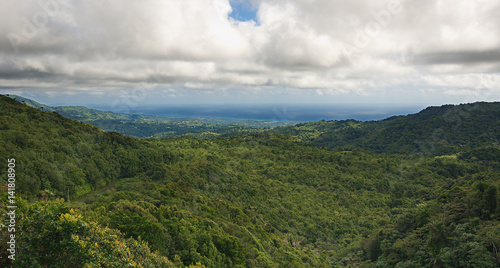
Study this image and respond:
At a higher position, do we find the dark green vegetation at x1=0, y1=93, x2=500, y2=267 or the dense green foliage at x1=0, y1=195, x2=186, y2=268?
the dense green foliage at x1=0, y1=195, x2=186, y2=268

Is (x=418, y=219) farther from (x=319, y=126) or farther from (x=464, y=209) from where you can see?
(x=319, y=126)

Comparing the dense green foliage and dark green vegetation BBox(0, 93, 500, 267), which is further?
dark green vegetation BBox(0, 93, 500, 267)

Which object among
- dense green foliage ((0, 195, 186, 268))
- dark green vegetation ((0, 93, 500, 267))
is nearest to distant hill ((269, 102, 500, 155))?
dark green vegetation ((0, 93, 500, 267))

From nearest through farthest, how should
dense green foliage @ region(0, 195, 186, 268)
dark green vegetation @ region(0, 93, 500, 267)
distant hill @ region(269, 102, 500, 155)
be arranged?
dense green foliage @ region(0, 195, 186, 268), dark green vegetation @ region(0, 93, 500, 267), distant hill @ region(269, 102, 500, 155)

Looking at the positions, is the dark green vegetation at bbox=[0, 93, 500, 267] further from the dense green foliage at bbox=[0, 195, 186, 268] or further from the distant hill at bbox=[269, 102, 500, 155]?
the distant hill at bbox=[269, 102, 500, 155]

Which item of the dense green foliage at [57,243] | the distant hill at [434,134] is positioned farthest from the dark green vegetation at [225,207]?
the distant hill at [434,134]

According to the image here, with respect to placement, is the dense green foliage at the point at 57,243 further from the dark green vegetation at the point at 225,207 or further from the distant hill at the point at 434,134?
the distant hill at the point at 434,134

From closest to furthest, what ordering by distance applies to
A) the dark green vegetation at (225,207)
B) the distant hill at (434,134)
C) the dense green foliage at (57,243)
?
the dense green foliage at (57,243), the dark green vegetation at (225,207), the distant hill at (434,134)

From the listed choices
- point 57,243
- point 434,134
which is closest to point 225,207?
point 57,243
